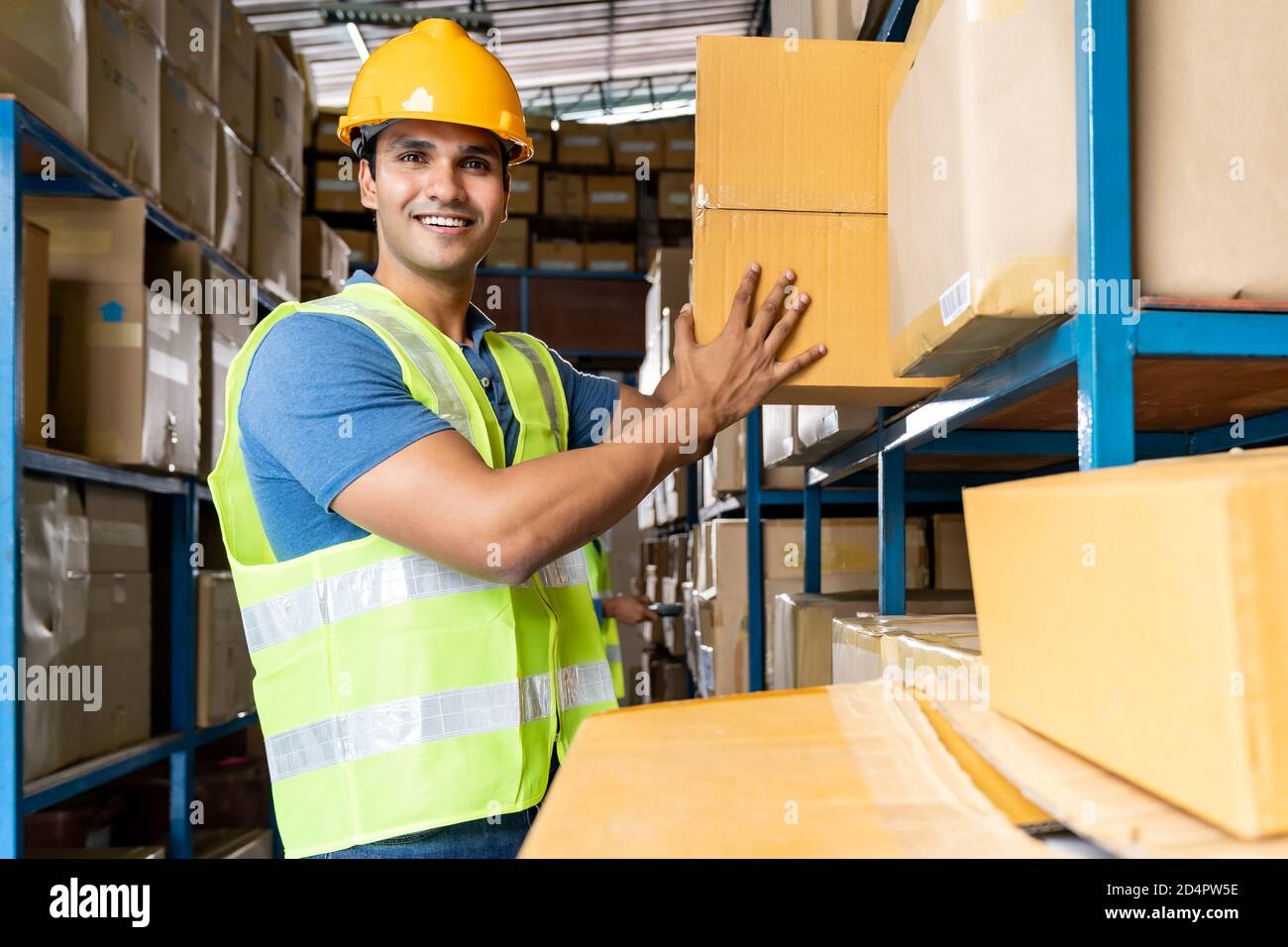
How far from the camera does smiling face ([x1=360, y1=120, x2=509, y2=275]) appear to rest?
1.78 metres

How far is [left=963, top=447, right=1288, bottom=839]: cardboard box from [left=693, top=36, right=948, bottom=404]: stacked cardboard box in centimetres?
71

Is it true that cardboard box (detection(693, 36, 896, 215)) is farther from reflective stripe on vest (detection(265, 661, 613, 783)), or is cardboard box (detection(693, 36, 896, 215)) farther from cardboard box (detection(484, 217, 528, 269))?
cardboard box (detection(484, 217, 528, 269))

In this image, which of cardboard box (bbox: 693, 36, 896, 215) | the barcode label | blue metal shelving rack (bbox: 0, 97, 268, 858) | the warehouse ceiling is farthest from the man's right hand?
the warehouse ceiling

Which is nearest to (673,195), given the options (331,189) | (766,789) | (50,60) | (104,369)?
(331,189)

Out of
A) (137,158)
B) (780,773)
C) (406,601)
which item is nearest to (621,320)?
(137,158)

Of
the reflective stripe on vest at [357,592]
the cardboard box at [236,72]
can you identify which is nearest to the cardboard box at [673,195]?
the cardboard box at [236,72]

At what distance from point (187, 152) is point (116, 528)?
1.27 metres

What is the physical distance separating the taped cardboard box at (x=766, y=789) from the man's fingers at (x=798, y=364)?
66cm

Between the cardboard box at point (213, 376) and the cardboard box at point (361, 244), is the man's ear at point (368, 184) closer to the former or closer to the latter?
the cardboard box at point (213, 376)

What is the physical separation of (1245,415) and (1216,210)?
32.9 inches

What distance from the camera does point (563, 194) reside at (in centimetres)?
743

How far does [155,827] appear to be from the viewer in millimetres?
3682

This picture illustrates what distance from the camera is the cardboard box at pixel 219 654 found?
3.52 m
